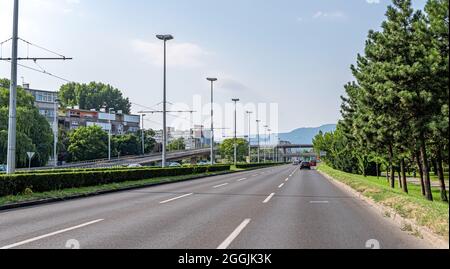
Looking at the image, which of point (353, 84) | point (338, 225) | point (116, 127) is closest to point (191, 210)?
point (338, 225)

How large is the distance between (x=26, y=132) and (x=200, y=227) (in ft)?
170

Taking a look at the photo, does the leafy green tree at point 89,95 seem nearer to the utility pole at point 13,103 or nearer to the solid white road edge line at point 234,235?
the utility pole at point 13,103

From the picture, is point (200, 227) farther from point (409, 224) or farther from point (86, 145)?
point (86, 145)

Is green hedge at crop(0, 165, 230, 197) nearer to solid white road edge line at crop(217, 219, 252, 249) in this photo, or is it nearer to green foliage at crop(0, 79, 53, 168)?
solid white road edge line at crop(217, 219, 252, 249)

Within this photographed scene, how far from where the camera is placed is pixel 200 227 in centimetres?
923

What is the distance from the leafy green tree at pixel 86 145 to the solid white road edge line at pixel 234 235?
77.5 m

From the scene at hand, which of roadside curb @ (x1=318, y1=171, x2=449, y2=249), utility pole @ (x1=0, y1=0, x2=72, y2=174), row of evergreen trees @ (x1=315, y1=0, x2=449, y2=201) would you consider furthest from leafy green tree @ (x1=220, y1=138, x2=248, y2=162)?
roadside curb @ (x1=318, y1=171, x2=449, y2=249)

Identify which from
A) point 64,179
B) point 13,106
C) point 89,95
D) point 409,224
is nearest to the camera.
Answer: point 409,224

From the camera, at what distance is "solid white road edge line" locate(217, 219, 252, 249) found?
7.25 m

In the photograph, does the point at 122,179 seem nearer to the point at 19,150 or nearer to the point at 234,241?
the point at 234,241

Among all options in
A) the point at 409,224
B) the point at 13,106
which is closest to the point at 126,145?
the point at 13,106

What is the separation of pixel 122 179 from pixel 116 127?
110526 mm

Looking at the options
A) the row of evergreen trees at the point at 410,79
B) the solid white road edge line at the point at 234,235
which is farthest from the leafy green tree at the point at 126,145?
the solid white road edge line at the point at 234,235

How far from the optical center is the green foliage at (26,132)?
50.5m
